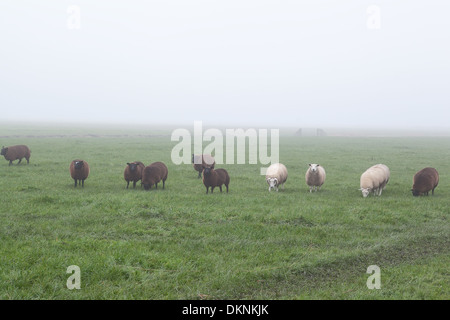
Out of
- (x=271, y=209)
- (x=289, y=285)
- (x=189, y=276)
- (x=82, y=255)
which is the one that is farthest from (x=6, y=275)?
(x=271, y=209)

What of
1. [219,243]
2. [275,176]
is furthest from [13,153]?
[219,243]

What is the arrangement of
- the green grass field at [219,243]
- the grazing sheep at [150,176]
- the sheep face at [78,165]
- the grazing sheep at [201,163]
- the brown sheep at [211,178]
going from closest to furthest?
the green grass field at [219,243] → the brown sheep at [211,178] → the grazing sheep at [150,176] → the sheep face at [78,165] → the grazing sheep at [201,163]

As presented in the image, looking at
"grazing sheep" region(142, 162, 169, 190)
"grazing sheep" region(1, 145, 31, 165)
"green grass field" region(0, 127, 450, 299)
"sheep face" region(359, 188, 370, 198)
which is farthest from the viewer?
"grazing sheep" region(1, 145, 31, 165)

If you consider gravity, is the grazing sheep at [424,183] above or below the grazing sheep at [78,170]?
below

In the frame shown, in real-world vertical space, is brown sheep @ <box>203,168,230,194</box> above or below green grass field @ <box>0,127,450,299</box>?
above

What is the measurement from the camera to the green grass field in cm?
612

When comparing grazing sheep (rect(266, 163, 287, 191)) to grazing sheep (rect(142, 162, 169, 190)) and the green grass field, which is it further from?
grazing sheep (rect(142, 162, 169, 190))

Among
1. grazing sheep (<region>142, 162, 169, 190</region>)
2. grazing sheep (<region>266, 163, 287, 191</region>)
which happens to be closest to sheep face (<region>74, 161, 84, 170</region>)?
grazing sheep (<region>142, 162, 169, 190</region>)

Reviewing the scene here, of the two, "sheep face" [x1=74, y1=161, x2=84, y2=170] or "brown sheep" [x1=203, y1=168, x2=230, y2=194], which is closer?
"brown sheep" [x1=203, y1=168, x2=230, y2=194]

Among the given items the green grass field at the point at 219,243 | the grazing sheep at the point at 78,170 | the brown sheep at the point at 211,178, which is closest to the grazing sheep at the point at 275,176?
the green grass field at the point at 219,243

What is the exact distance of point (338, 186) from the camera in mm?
16328

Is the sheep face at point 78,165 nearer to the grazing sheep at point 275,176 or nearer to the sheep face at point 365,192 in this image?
the grazing sheep at point 275,176

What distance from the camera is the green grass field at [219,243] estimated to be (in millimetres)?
6125
